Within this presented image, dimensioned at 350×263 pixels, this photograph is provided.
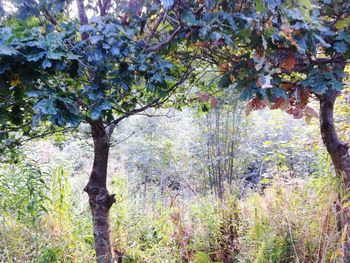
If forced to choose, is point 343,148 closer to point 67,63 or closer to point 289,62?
point 289,62

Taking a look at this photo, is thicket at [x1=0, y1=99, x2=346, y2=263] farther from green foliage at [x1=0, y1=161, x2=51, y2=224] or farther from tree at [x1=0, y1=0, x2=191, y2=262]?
tree at [x1=0, y1=0, x2=191, y2=262]

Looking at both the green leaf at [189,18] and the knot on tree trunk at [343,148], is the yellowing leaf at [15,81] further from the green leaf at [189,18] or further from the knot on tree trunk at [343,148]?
the knot on tree trunk at [343,148]

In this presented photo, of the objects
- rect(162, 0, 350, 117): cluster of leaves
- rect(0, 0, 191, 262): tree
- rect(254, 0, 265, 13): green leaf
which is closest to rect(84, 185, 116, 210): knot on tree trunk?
rect(0, 0, 191, 262): tree

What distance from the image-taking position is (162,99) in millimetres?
1675

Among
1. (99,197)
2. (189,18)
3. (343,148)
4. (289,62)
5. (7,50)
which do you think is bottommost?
(99,197)

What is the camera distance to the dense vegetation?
98 centimetres

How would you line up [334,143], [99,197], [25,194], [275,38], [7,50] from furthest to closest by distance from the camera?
[25,194], [334,143], [99,197], [275,38], [7,50]

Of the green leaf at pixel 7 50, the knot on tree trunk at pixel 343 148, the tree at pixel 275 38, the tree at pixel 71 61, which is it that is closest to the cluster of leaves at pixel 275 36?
the tree at pixel 275 38

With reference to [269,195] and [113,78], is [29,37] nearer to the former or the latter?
[113,78]

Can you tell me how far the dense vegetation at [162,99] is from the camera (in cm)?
98

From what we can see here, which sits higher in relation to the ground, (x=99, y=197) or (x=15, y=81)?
(x=15, y=81)

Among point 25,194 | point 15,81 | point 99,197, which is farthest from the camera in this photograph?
point 25,194

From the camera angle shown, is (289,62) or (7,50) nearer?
(7,50)

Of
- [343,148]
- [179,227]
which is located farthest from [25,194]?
[343,148]
